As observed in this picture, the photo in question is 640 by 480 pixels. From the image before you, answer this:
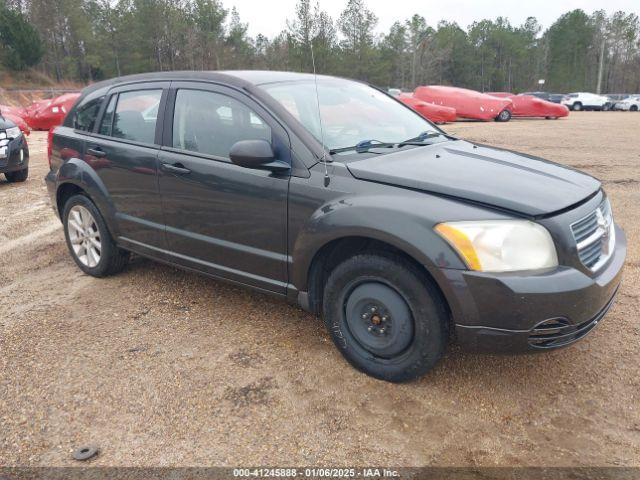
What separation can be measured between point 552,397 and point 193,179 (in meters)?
2.54

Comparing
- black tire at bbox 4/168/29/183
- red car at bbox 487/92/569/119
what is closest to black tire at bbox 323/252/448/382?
black tire at bbox 4/168/29/183

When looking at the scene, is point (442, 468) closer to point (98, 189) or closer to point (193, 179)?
point (193, 179)

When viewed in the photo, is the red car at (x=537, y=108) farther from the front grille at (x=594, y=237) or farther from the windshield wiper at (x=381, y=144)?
the front grille at (x=594, y=237)

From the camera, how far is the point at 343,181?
3016mm

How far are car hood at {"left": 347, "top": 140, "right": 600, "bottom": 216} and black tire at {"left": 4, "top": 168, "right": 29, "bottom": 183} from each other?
837 cm

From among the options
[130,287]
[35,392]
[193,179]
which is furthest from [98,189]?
[35,392]

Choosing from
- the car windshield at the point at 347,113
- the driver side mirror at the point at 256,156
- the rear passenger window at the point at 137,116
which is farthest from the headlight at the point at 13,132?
the driver side mirror at the point at 256,156

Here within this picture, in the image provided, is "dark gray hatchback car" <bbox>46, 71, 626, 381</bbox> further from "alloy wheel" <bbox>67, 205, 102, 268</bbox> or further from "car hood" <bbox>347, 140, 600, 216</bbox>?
"alloy wheel" <bbox>67, 205, 102, 268</bbox>

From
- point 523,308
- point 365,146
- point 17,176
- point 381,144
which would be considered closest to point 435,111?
point 17,176

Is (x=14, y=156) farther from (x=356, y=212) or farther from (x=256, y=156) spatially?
(x=356, y=212)

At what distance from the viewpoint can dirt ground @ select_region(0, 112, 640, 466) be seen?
8.41ft

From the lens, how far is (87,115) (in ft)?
15.3

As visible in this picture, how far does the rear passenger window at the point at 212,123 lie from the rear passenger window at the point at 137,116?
273 millimetres

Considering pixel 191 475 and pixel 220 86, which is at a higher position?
pixel 220 86
